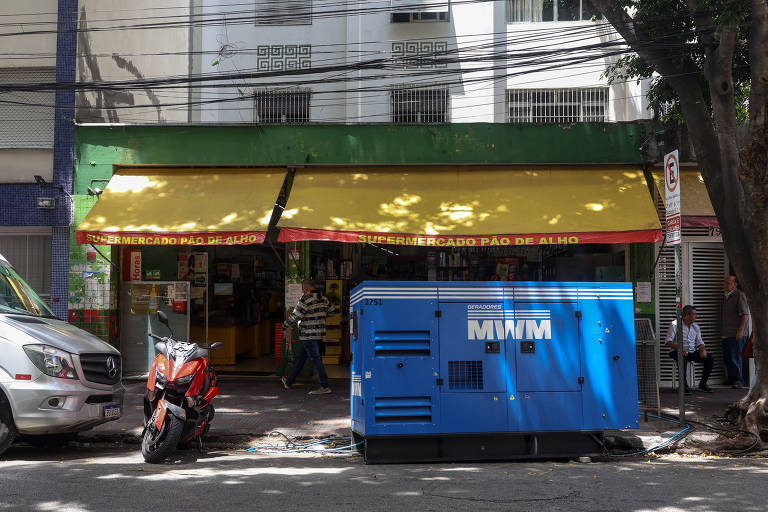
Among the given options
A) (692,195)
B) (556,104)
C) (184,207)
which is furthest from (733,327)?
(184,207)

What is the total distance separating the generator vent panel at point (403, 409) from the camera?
771 cm

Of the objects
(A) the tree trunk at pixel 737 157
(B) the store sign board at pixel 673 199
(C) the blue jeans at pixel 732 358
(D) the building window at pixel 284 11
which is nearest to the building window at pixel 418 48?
(D) the building window at pixel 284 11

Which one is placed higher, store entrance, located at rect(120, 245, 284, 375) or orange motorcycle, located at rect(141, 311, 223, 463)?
store entrance, located at rect(120, 245, 284, 375)

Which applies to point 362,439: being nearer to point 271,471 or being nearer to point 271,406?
point 271,471

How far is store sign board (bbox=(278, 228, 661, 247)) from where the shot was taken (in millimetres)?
11586

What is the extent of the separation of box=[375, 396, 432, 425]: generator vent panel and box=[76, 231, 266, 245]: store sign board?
4835mm

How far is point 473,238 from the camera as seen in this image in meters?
11.8

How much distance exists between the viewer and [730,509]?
546 centimetres

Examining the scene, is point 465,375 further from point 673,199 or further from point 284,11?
point 284,11

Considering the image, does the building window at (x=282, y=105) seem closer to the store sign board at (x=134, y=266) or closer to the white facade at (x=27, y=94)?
the white facade at (x=27, y=94)

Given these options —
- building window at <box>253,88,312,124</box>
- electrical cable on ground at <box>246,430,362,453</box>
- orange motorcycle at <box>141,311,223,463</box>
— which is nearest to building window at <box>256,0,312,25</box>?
building window at <box>253,88,312,124</box>

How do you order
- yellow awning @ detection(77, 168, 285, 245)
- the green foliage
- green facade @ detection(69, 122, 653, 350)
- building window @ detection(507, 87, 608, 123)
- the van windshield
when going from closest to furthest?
the van windshield < the green foliage < yellow awning @ detection(77, 168, 285, 245) < green facade @ detection(69, 122, 653, 350) < building window @ detection(507, 87, 608, 123)

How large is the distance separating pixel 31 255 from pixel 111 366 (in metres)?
6.63

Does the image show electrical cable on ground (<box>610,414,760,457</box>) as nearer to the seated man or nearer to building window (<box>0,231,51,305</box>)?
the seated man
